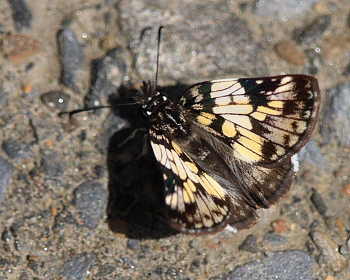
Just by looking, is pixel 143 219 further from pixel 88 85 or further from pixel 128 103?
pixel 88 85

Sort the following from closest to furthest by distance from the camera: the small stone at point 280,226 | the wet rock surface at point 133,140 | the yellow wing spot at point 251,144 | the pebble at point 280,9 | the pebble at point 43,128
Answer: the yellow wing spot at point 251,144 < the wet rock surface at point 133,140 < the small stone at point 280,226 < the pebble at point 43,128 < the pebble at point 280,9

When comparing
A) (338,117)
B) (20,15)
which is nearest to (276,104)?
(338,117)

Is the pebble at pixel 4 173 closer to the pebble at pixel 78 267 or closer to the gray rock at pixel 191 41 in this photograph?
the pebble at pixel 78 267

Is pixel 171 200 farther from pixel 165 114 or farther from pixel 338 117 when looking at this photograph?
pixel 338 117

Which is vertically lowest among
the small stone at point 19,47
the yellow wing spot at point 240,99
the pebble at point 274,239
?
the pebble at point 274,239

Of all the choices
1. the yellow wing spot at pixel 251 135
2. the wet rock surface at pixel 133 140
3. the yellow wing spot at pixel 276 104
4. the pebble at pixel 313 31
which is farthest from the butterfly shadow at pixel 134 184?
the pebble at pixel 313 31

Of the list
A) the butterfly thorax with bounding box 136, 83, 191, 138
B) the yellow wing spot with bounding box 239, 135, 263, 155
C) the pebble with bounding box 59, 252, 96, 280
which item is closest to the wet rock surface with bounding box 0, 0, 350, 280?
the pebble with bounding box 59, 252, 96, 280

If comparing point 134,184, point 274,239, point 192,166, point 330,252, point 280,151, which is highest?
point 134,184
